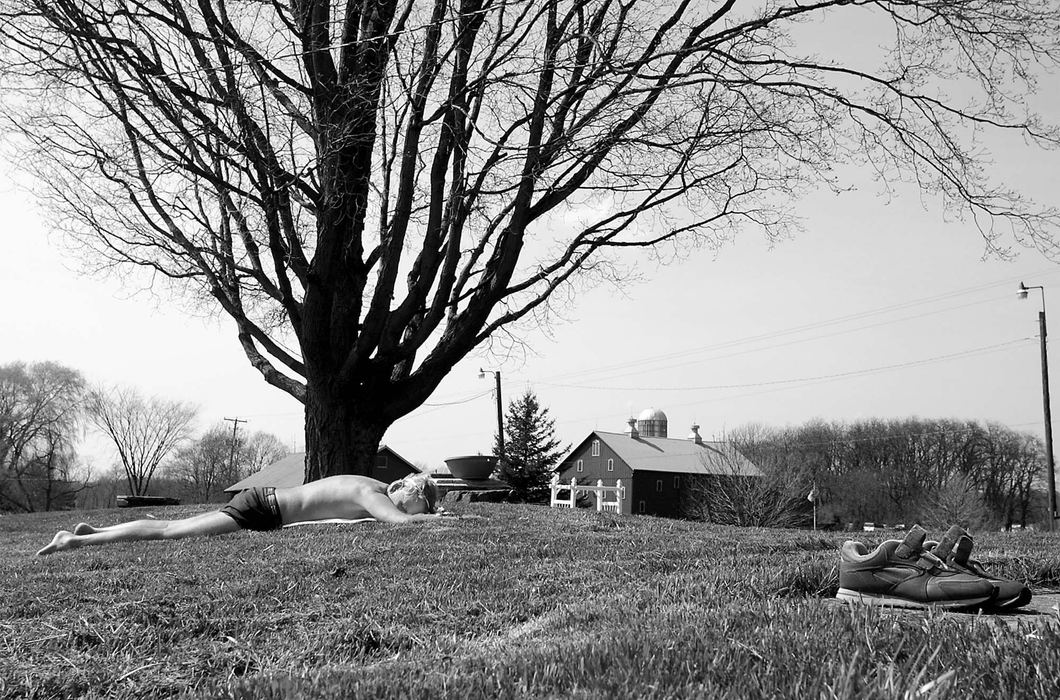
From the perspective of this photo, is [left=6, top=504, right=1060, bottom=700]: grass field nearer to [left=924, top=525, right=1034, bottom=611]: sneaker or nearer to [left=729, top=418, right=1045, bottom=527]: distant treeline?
[left=924, top=525, right=1034, bottom=611]: sneaker

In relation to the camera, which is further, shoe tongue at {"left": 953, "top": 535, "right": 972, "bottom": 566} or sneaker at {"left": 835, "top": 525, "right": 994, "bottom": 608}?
shoe tongue at {"left": 953, "top": 535, "right": 972, "bottom": 566}

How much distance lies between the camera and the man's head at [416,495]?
28.7 ft

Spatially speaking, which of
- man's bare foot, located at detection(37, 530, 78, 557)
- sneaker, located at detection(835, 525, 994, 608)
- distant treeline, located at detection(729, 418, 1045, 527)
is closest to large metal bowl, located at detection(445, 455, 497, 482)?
man's bare foot, located at detection(37, 530, 78, 557)

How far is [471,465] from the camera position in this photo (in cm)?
2114

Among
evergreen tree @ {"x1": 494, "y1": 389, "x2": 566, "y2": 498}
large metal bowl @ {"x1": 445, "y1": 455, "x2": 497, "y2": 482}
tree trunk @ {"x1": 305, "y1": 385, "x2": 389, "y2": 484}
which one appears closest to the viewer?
tree trunk @ {"x1": 305, "y1": 385, "x2": 389, "y2": 484}

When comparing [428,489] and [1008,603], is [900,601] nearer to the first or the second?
[1008,603]

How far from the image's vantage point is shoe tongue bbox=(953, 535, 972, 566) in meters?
3.83

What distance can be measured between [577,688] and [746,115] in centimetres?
1034

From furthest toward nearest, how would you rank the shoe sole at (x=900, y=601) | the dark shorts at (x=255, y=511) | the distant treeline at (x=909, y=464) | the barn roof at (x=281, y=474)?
the distant treeline at (x=909, y=464)
the barn roof at (x=281, y=474)
the dark shorts at (x=255, y=511)
the shoe sole at (x=900, y=601)

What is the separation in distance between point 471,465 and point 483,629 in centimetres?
1756

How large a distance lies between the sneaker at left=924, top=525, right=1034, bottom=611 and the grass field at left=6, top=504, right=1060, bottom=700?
380mm

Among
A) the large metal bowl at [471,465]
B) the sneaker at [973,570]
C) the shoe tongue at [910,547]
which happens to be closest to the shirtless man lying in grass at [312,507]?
the shoe tongue at [910,547]

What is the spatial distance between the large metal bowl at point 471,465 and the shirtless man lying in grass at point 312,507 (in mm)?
12004

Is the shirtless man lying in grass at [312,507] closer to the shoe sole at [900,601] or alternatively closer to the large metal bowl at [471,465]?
the shoe sole at [900,601]
